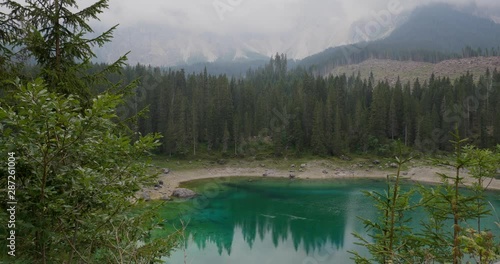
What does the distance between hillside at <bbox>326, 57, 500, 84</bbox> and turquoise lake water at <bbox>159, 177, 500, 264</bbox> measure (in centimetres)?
9611

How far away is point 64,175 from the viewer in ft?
9.42

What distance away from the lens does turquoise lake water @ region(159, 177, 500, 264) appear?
20375 mm

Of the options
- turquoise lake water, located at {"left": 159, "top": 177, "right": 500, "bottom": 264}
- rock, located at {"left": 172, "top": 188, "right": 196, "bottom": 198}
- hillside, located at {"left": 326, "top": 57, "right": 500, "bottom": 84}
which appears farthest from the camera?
hillside, located at {"left": 326, "top": 57, "right": 500, "bottom": 84}

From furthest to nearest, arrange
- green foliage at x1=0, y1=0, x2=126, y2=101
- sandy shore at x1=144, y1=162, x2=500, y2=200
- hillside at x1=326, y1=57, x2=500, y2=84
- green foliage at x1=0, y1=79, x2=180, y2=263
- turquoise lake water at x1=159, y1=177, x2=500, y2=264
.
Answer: hillside at x1=326, y1=57, x2=500, y2=84, sandy shore at x1=144, y1=162, x2=500, y2=200, turquoise lake water at x1=159, y1=177, x2=500, y2=264, green foliage at x1=0, y1=0, x2=126, y2=101, green foliage at x1=0, y1=79, x2=180, y2=263

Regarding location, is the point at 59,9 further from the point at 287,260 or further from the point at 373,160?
the point at 373,160

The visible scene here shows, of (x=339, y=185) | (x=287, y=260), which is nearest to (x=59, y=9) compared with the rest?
(x=287, y=260)

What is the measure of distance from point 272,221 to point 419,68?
142 meters

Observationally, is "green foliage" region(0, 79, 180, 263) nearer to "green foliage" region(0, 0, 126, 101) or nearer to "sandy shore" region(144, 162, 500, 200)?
"green foliage" region(0, 0, 126, 101)

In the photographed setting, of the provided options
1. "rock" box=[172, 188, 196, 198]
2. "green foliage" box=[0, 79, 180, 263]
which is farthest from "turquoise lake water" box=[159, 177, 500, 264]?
"green foliage" box=[0, 79, 180, 263]

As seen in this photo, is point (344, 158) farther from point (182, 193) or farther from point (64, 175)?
point (64, 175)

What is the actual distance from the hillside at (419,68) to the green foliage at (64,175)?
417ft

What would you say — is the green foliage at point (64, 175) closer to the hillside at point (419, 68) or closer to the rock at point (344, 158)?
the rock at point (344, 158)

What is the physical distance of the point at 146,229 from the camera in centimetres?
394

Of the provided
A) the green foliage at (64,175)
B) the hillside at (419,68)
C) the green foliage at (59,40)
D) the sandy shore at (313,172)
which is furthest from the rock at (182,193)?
the hillside at (419,68)
